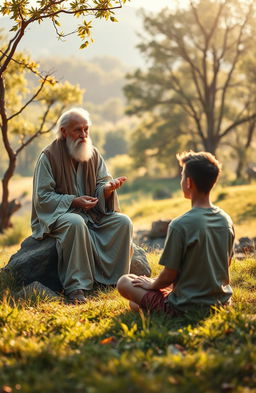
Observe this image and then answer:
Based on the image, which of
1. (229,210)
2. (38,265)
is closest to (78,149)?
(38,265)

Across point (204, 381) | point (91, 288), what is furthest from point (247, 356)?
point (91, 288)

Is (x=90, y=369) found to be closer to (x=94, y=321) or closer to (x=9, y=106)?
(x=94, y=321)

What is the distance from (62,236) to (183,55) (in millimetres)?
21601

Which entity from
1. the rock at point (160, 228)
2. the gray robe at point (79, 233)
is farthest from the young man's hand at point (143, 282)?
the rock at point (160, 228)

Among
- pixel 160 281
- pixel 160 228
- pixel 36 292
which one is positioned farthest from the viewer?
pixel 160 228

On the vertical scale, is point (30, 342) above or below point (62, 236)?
below

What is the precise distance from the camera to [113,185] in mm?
6480

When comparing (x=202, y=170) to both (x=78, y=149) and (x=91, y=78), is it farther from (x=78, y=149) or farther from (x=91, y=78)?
(x=91, y=78)

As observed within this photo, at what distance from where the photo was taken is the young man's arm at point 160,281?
4.27 meters

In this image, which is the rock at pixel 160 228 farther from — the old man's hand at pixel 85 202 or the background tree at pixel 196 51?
the background tree at pixel 196 51

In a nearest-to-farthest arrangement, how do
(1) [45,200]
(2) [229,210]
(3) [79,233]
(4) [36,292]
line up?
(4) [36,292], (3) [79,233], (1) [45,200], (2) [229,210]

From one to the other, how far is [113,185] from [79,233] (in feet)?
2.50

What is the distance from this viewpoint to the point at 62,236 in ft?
20.1

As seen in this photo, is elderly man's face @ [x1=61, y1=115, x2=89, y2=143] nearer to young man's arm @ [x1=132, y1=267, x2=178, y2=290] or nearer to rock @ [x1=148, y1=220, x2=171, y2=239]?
young man's arm @ [x1=132, y1=267, x2=178, y2=290]
